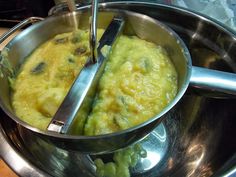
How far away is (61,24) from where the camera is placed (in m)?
1.13

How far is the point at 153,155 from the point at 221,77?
1.28 ft

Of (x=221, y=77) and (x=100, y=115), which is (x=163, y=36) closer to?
(x=221, y=77)

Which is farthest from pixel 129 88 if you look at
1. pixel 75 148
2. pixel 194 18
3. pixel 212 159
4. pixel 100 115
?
pixel 194 18

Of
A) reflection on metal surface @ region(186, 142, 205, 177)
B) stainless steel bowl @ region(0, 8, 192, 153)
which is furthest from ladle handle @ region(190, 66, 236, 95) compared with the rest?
reflection on metal surface @ region(186, 142, 205, 177)

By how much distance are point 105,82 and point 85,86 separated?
107 millimetres

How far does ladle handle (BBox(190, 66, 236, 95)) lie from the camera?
32.3 inches

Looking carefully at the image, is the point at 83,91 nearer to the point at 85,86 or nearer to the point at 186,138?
the point at 85,86

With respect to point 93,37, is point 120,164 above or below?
below

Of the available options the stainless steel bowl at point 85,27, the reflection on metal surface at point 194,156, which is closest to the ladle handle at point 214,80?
the stainless steel bowl at point 85,27

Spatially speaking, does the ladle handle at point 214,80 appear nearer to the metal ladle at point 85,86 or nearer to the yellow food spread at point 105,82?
the yellow food spread at point 105,82

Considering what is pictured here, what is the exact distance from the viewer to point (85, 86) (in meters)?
0.84

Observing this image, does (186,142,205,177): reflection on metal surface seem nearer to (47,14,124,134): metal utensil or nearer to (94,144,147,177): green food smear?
(94,144,147,177): green food smear

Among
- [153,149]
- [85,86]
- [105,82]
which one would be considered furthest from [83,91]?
[153,149]

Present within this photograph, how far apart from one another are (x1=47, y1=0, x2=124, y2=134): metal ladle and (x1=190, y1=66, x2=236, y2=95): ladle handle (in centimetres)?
30
